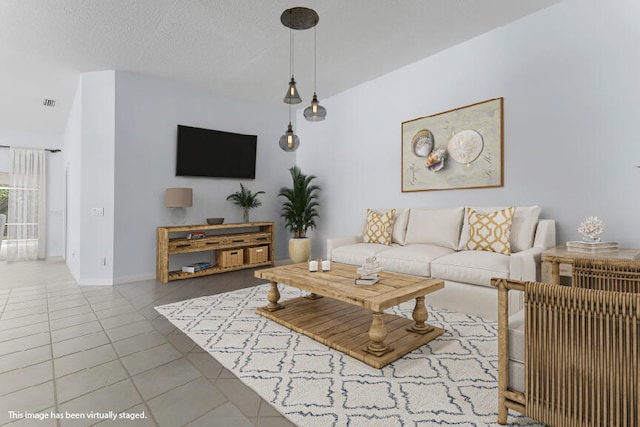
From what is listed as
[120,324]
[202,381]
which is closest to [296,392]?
[202,381]

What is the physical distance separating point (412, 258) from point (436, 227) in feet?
2.26

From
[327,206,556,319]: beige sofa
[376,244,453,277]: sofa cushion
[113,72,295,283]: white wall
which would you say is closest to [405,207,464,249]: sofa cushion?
[327,206,556,319]: beige sofa

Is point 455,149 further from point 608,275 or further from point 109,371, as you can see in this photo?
point 109,371

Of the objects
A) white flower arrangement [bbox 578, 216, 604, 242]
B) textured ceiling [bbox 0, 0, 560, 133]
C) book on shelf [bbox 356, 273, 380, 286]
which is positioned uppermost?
textured ceiling [bbox 0, 0, 560, 133]

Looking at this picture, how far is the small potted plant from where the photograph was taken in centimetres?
554

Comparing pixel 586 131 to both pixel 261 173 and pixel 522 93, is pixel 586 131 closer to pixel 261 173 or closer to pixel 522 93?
pixel 522 93

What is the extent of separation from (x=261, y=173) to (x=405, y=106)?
9.04 feet

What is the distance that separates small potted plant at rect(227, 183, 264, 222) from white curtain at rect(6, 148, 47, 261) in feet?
14.9

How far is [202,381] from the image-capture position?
6.32ft

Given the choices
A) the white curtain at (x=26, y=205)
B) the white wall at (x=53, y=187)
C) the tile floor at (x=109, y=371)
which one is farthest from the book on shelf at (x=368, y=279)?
the white wall at (x=53, y=187)

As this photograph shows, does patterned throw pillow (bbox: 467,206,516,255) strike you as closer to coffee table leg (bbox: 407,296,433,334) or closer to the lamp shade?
coffee table leg (bbox: 407,296,433,334)

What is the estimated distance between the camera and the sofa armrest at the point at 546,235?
9.98 ft

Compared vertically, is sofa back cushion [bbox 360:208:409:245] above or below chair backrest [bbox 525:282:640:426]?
above

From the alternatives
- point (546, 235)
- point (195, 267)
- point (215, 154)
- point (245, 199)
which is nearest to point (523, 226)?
point (546, 235)
